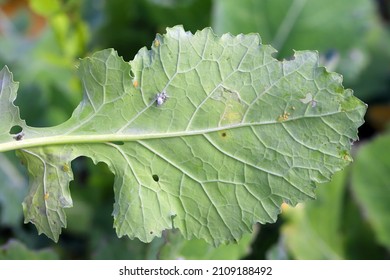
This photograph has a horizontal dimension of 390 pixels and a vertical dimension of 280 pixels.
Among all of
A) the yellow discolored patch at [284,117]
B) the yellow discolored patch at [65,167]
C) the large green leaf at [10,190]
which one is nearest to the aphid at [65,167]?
the yellow discolored patch at [65,167]

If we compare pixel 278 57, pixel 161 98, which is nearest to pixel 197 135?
pixel 161 98

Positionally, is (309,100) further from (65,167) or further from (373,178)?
(373,178)

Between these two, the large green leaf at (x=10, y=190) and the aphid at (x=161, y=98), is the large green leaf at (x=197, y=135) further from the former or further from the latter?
the large green leaf at (x=10, y=190)

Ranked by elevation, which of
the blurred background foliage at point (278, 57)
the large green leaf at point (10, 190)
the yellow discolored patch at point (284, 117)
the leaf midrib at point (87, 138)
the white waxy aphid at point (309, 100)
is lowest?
the large green leaf at point (10, 190)

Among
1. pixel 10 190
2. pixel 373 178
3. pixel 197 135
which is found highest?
pixel 197 135

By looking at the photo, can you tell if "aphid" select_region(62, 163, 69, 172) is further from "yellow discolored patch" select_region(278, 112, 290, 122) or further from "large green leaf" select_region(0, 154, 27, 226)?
"large green leaf" select_region(0, 154, 27, 226)
